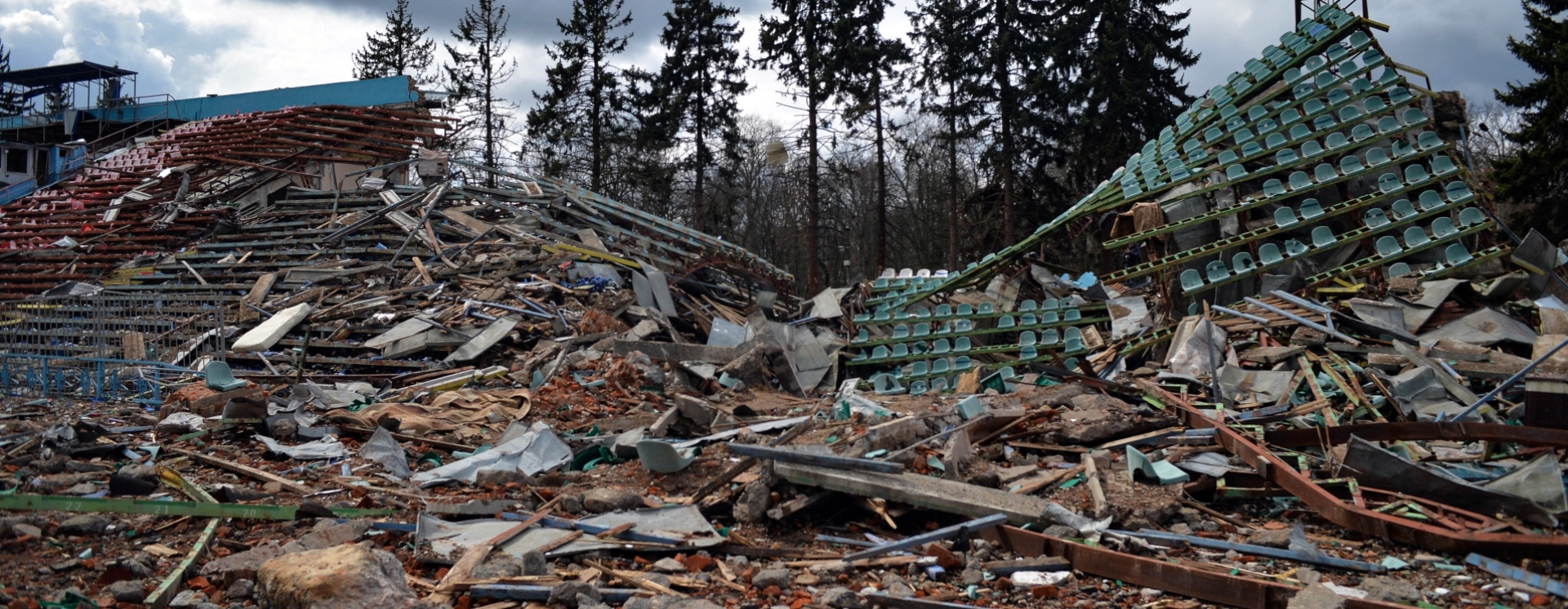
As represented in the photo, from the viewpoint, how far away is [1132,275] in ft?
41.1

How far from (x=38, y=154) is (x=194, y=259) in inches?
872

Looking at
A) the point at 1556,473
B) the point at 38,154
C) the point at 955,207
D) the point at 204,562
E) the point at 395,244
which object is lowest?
the point at 204,562

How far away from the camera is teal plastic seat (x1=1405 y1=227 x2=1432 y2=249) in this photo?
11336 millimetres

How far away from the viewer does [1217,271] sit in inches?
479

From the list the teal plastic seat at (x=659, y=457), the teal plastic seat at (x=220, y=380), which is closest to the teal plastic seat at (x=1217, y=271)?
the teal plastic seat at (x=659, y=457)

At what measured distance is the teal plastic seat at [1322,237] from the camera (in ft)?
38.5

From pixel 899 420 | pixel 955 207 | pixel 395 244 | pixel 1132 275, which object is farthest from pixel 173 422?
pixel 955 207

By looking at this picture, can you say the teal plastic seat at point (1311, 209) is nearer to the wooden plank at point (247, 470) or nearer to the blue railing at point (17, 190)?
the wooden plank at point (247, 470)

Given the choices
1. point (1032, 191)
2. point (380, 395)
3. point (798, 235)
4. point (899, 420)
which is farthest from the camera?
point (798, 235)

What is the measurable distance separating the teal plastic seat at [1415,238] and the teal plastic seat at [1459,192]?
0.51 meters

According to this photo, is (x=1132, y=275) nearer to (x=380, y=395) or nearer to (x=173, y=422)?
(x=380, y=395)

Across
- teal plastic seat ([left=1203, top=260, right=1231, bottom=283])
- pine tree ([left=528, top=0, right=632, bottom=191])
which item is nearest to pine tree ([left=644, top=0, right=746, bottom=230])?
pine tree ([left=528, top=0, right=632, bottom=191])

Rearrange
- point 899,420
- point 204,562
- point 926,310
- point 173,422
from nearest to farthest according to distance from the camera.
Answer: point 204,562 < point 899,420 < point 173,422 < point 926,310

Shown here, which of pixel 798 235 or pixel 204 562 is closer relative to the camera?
pixel 204 562
